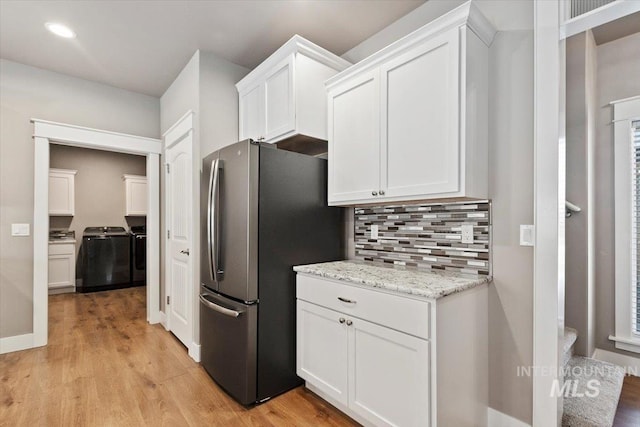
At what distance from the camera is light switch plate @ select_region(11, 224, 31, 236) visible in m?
3.05

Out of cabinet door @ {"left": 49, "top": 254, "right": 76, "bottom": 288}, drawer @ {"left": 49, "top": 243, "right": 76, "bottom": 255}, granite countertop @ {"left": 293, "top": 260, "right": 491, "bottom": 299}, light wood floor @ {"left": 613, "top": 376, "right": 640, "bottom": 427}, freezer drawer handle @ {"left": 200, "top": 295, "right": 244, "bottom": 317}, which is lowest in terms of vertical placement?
light wood floor @ {"left": 613, "top": 376, "right": 640, "bottom": 427}

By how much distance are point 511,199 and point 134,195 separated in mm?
6328

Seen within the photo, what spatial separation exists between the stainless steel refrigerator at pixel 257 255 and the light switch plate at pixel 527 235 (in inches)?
51.5

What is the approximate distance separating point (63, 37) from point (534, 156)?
143 inches

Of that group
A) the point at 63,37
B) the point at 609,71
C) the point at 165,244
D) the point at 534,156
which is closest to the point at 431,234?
the point at 534,156

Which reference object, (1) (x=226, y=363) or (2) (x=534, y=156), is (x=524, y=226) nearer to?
(2) (x=534, y=156)

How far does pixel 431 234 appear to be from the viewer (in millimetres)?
2057

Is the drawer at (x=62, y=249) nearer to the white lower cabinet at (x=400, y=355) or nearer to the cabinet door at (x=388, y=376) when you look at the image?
the white lower cabinet at (x=400, y=355)

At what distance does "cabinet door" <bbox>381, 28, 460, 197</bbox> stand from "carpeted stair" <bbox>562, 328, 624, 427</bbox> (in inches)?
58.7

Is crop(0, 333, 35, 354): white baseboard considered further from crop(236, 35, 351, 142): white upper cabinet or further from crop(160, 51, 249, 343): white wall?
crop(236, 35, 351, 142): white upper cabinet

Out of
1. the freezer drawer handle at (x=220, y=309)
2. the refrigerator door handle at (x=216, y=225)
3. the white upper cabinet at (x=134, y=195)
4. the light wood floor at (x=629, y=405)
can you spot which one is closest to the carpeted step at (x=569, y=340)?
the light wood floor at (x=629, y=405)

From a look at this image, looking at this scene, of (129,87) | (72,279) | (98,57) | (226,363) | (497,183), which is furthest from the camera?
(72,279)

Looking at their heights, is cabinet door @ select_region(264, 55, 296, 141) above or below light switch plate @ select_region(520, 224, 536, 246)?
above

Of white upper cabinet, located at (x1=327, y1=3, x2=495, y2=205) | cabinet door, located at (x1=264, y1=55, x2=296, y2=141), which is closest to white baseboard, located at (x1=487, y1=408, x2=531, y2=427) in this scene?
white upper cabinet, located at (x1=327, y1=3, x2=495, y2=205)
